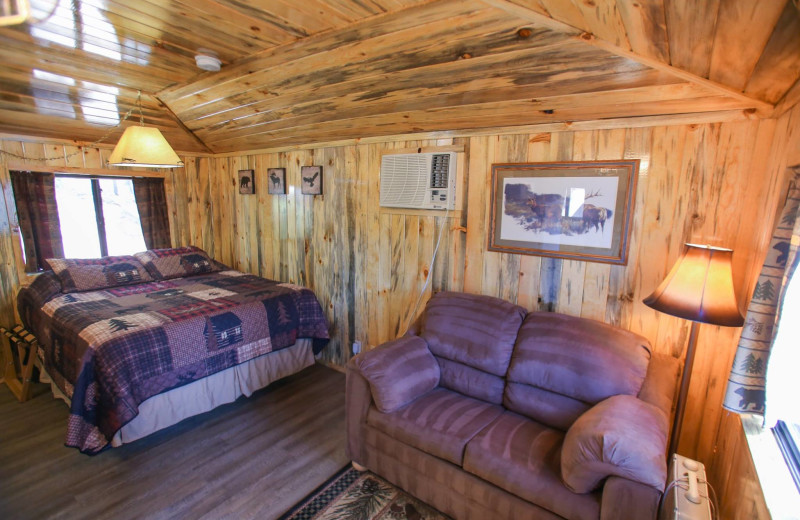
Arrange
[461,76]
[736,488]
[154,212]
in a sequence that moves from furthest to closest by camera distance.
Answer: [154,212]
[461,76]
[736,488]

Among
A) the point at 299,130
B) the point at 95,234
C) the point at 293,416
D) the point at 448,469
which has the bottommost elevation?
the point at 293,416

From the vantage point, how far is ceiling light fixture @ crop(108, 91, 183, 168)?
2381 millimetres

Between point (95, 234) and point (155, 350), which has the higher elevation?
point (95, 234)

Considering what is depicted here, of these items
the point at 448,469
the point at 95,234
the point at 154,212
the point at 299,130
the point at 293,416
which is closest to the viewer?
the point at 448,469

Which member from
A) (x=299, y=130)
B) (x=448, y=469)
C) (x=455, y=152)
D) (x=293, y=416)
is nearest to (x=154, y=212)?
(x=299, y=130)

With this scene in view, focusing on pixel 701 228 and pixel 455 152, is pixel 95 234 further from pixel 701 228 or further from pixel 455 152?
pixel 701 228

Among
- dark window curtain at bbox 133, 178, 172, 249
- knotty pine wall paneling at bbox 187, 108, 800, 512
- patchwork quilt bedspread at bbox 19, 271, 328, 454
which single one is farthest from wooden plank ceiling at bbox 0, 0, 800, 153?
patchwork quilt bedspread at bbox 19, 271, 328, 454

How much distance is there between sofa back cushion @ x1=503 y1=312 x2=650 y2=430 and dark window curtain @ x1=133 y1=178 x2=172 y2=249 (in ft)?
12.4

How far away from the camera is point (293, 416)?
8.95 ft

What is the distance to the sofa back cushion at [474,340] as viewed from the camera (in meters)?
2.13

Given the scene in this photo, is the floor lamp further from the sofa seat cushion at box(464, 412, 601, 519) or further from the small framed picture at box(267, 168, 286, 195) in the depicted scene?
the small framed picture at box(267, 168, 286, 195)

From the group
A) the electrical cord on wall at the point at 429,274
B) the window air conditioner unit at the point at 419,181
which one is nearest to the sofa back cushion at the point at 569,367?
the electrical cord on wall at the point at 429,274

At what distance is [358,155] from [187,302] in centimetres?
175

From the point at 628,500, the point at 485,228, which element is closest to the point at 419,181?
the point at 485,228
